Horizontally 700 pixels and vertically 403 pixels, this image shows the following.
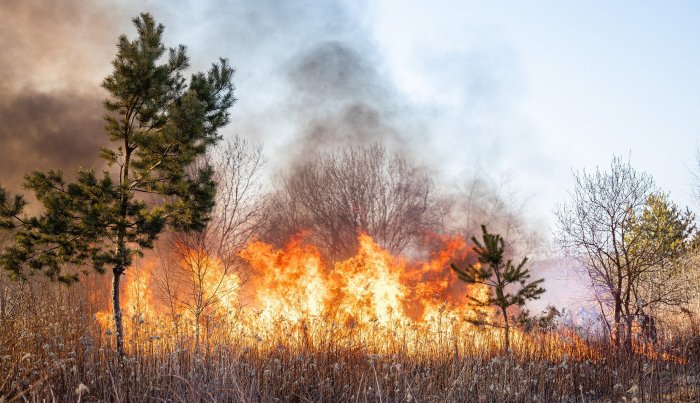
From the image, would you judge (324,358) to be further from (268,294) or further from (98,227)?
(268,294)

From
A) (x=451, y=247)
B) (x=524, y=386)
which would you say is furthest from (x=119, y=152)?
(x=451, y=247)

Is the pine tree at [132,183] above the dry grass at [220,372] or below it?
above

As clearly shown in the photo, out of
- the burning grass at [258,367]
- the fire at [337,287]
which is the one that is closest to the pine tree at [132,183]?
the burning grass at [258,367]

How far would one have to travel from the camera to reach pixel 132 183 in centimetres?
1180

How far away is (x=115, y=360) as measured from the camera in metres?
7.66

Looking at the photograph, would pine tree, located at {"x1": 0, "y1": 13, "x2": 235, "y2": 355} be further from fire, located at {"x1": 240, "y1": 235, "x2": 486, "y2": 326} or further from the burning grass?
fire, located at {"x1": 240, "y1": 235, "x2": 486, "y2": 326}

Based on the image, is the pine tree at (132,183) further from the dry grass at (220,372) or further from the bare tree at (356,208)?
the bare tree at (356,208)

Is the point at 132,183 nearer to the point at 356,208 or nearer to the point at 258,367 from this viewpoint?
the point at 258,367

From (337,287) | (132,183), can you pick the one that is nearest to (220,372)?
(132,183)

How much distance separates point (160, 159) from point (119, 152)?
1342 mm

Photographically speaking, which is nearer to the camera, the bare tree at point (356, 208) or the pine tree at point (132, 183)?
the pine tree at point (132, 183)

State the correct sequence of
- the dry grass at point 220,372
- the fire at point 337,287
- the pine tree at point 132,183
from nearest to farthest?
1. the dry grass at point 220,372
2. the pine tree at point 132,183
3. the fire at point 337,287

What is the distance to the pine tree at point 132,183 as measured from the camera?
10.6m

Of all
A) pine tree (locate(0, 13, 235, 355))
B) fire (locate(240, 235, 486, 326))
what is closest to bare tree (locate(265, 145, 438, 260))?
fire (locate(240, 235, 486, 326))
